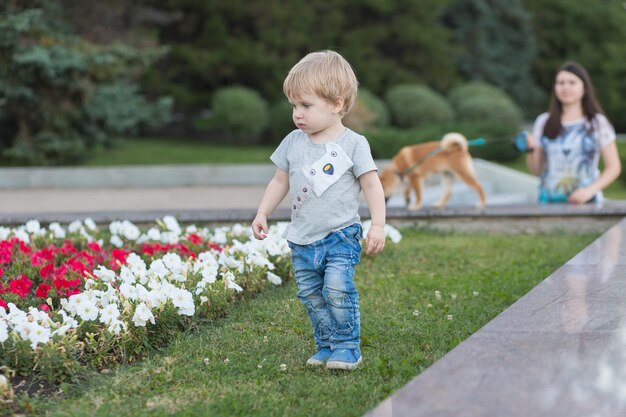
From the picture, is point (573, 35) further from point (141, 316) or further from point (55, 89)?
point (141, 316)

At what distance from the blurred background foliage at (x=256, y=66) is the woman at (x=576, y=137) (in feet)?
28.9

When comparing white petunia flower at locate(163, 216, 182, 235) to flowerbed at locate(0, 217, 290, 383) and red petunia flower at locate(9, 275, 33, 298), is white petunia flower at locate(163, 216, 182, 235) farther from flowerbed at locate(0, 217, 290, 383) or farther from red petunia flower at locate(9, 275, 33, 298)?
red petunia flower at locate(9, 275, 33, 298)

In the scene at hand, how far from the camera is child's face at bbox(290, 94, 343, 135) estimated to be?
3.84 metres

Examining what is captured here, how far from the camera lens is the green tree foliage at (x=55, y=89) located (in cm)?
1434

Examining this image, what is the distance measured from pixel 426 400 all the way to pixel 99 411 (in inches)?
55.3

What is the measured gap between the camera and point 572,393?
280cm

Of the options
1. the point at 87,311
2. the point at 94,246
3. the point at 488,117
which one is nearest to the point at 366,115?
the point at 488,117

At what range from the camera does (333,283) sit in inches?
154

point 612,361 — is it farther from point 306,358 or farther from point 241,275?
point 241,275

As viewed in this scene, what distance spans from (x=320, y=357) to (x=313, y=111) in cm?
112

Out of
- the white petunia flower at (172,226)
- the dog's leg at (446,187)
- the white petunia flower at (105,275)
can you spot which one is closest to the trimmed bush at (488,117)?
the dog's leg at (446,187)

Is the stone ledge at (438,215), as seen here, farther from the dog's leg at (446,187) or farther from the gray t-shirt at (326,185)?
the gray t-shirt at (326,185)

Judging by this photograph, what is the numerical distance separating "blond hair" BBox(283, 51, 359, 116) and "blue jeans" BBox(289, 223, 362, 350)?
60 centimetres

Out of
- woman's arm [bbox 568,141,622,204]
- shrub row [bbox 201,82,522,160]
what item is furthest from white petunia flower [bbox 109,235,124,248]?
shrub row [bbox 201,82,522,160]
